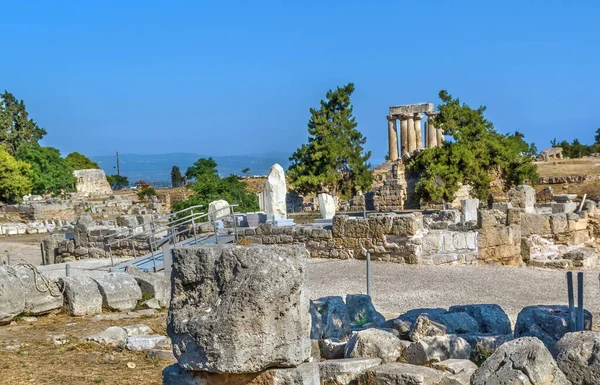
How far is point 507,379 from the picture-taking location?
5.56 meters

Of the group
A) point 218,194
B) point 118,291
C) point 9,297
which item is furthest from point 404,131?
point 9,297

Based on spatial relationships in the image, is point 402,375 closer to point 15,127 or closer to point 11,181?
point 11,181

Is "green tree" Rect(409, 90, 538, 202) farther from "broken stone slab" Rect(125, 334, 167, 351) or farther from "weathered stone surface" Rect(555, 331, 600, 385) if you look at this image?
"weathered stone surface" Rect(555, 331, 600, 385)

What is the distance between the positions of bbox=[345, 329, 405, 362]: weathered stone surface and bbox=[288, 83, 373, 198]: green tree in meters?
34.8

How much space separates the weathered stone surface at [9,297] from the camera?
10.8 meters

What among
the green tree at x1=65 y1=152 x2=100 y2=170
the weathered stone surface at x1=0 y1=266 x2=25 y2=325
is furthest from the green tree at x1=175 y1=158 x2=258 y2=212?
the green tree at x1=65 y1=152 x2=100 y2=170

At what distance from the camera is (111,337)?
9570mm

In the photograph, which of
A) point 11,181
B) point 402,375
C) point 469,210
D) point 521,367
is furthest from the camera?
point 11,181

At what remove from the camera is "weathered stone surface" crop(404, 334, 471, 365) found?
23.6 ft

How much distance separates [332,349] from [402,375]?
183 cm

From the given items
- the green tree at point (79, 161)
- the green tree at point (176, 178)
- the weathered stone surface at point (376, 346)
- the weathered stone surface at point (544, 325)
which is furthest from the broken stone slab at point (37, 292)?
the green tree at point (79, 161)

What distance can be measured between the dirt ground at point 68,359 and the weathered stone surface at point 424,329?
2.50m

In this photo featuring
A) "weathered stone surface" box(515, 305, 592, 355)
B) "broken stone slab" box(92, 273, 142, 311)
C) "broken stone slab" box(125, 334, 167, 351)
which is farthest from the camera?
"broken stone slab" box(92, 273, 142, 311)

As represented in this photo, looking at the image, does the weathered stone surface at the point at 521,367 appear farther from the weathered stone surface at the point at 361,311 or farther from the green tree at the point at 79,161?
the green tree at the point at 79,161
